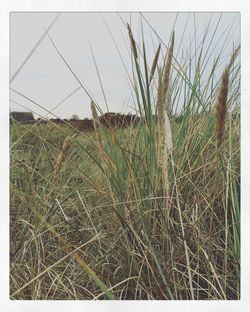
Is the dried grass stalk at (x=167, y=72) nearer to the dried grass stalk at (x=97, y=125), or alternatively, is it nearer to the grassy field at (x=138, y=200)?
the grassy field at (x=138, y=200)

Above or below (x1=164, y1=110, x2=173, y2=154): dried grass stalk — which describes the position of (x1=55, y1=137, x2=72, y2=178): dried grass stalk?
below

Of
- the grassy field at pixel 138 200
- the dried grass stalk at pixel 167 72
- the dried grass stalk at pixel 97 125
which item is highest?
the dried grass stalk at pixel 167 72

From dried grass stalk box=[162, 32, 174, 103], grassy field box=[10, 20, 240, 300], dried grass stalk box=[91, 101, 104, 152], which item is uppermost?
dried grass stalk box=[162, 32, 174, 103]


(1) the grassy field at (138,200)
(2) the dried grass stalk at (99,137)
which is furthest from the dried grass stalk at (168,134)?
(2) the dried grass stalk at (99,137)

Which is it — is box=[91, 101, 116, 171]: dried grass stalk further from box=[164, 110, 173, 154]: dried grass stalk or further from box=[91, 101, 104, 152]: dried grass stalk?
box=[164, 110, 173, 154]: dried grass stalk

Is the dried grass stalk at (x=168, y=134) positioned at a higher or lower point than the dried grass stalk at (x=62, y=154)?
higher

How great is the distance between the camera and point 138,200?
1.27 meters

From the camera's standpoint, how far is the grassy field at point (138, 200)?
127cm

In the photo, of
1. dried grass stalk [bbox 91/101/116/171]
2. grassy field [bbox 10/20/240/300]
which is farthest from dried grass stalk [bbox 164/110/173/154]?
dried grass stalk [bbox 91/101/116/171]

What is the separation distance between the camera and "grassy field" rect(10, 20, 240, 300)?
1.27 metres

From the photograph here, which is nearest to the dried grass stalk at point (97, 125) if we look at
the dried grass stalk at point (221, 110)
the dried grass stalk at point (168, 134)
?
the dried grass stalk at point (168, 134)
